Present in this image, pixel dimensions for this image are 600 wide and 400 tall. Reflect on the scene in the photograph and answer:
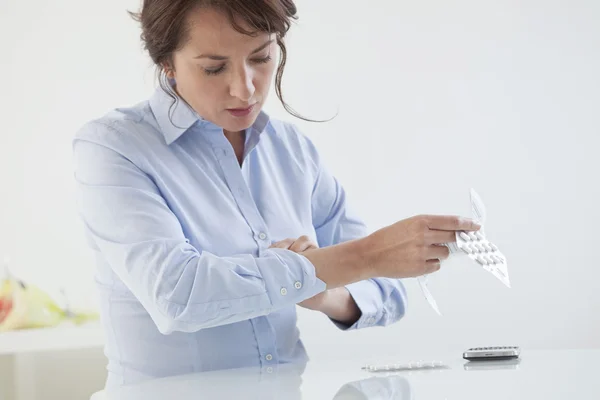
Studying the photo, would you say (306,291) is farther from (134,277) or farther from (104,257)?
(104,257)

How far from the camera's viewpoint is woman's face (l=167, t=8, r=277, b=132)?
1.49 metres

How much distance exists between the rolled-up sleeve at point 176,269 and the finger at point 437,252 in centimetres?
19

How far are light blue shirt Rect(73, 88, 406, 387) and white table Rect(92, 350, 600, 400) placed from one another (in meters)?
0.10

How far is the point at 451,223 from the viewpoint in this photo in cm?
134

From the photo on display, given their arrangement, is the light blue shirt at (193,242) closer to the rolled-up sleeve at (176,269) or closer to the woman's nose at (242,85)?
the rolled-up sleeve at (176,269)

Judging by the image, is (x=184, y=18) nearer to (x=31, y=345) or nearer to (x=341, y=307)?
(x=341, y=307)

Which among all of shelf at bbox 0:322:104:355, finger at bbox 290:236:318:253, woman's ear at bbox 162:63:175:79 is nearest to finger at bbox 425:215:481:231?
finger at bbox 290:236:318:253

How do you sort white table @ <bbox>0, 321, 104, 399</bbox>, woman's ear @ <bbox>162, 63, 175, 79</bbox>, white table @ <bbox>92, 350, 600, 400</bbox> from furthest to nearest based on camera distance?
white table @ <bbox>0, 321, 104, 399</bbox>, woman's ear @ <bbox>162, 63, 175, 79</bbox>, white table @ <bbox>92, 350, 600, 400</bbox>

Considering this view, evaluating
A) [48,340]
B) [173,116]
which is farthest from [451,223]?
[48,340]

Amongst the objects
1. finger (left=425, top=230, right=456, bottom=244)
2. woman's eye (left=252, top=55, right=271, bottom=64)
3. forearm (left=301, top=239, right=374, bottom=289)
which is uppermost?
woman's eye (left=252, top=55, right=271, bottom=64)

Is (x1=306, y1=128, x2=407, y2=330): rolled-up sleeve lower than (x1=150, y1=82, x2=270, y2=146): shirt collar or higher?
lower

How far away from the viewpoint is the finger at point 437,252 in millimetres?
1372

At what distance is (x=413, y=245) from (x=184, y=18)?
571 millimetres

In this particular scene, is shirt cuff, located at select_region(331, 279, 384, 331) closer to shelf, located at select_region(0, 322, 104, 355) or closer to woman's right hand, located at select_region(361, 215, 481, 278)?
woman's right hand, located at select_region(361, 215, 481, 278)
